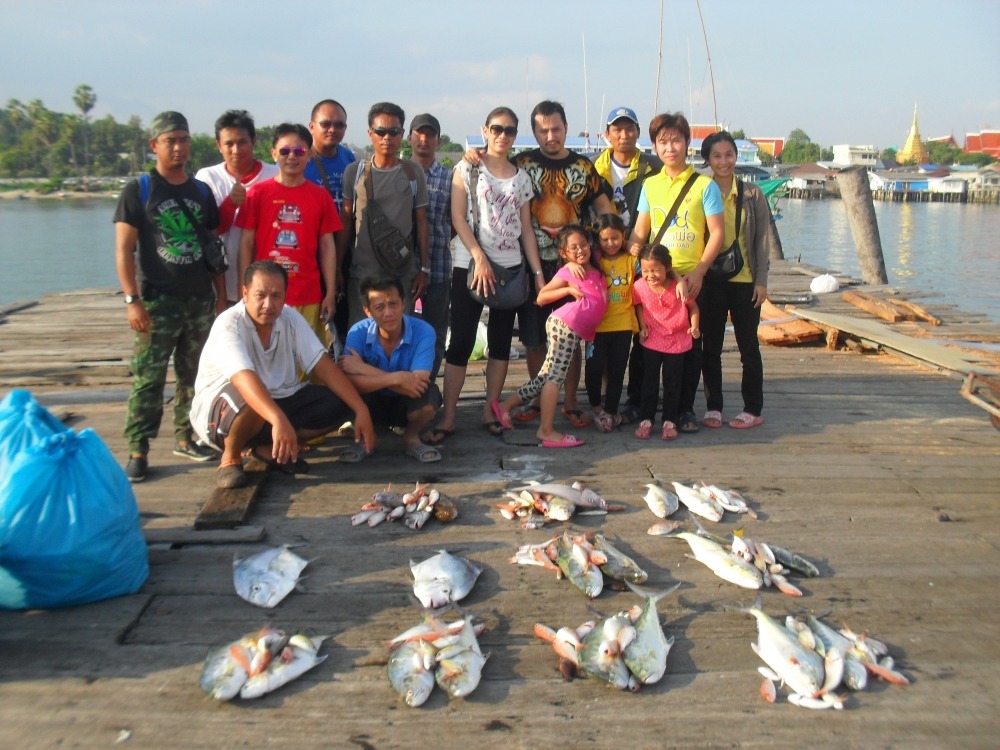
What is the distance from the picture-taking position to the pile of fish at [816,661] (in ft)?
8.05

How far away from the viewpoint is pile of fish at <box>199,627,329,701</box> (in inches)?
94.6

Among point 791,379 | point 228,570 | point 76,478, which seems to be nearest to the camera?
point 76,478

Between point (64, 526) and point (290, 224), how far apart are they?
2.16 meters

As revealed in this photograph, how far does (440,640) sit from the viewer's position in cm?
258

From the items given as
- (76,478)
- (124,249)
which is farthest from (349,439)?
(76,478)

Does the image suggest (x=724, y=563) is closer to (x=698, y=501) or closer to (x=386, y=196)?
(x=698, y=501)

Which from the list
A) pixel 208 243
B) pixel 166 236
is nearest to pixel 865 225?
pixel 208 243

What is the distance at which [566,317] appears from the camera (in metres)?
4.55

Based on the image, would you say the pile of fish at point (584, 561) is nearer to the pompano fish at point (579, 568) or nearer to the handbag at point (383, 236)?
the pompano fish at point (579, 568)

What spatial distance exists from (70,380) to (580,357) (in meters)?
4.52

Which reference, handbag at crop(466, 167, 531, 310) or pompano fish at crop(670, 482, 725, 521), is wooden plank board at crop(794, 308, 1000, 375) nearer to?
pompano fish at crop(670, 482, 725, 521)

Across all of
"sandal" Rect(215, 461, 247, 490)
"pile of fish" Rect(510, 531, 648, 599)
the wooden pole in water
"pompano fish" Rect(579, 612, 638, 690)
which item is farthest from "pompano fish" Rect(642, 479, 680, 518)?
the wooden pole in water

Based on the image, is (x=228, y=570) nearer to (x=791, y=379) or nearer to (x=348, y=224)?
(x=348, y=224)

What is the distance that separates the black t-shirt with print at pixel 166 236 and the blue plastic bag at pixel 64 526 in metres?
1.38
